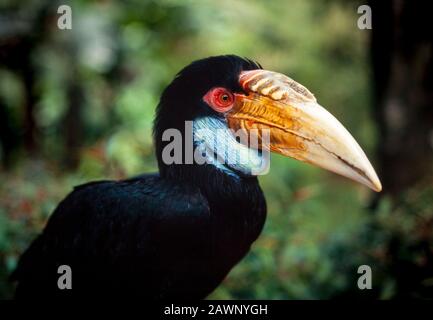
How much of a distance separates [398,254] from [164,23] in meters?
4.63

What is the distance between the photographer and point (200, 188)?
10.6 ft

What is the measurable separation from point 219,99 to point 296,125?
16.0 inches

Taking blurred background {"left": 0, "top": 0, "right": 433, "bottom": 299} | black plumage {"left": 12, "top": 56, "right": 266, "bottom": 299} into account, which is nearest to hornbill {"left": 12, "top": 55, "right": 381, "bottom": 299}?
black plumage {"left": 12, "top": 56, "right": 266, "bottom": 299}

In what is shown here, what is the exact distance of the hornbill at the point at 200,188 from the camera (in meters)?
3.12

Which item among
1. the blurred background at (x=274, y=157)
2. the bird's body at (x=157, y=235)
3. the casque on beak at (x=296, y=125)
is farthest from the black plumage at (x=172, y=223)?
the blurred background at (x=274, y=157)

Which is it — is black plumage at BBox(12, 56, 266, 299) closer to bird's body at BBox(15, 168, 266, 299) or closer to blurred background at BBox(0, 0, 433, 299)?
bird's body at BBox(15, 168, 266, 299)

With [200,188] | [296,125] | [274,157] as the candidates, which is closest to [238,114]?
[296,125]

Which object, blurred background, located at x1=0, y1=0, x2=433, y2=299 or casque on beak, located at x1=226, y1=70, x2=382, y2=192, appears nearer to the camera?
casque on beak, located at x1=226, y1=70, x2=382, y2=192

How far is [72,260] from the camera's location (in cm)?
337

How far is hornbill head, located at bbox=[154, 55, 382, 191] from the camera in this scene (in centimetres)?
318

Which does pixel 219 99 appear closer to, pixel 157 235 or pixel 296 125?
pixel 296 125

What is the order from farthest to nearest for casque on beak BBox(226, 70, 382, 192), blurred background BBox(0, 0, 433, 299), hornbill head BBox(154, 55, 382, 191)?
1. blurred background BBox(0, 0, 433, 299)
2. hornbill head BBox(154, 55, 382, 191)
3. casque on beak BBox(226, 70, 382, 192)

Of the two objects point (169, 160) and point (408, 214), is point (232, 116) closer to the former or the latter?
point (169, 160)

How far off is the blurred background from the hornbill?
1.15 meters
